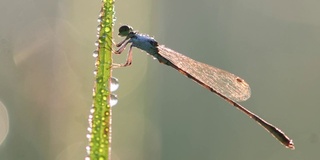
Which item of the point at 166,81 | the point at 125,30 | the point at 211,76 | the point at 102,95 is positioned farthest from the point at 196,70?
the point at 166,81

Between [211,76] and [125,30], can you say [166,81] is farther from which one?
[125,30]

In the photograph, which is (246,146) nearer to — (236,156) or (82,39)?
(236,156)

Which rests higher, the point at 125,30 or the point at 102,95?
the point at 125,30

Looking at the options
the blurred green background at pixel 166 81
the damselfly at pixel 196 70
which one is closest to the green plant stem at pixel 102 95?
the blurred green background at pixel 166 81

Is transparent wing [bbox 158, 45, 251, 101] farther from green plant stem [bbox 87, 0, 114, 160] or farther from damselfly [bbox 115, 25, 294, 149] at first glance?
green plant stem [bbox 87, 0, 114, 160]

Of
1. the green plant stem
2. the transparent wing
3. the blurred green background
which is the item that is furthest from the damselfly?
the green plant stem

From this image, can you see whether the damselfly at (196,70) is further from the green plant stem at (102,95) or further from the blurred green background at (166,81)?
the green plant stem at (102,95)
